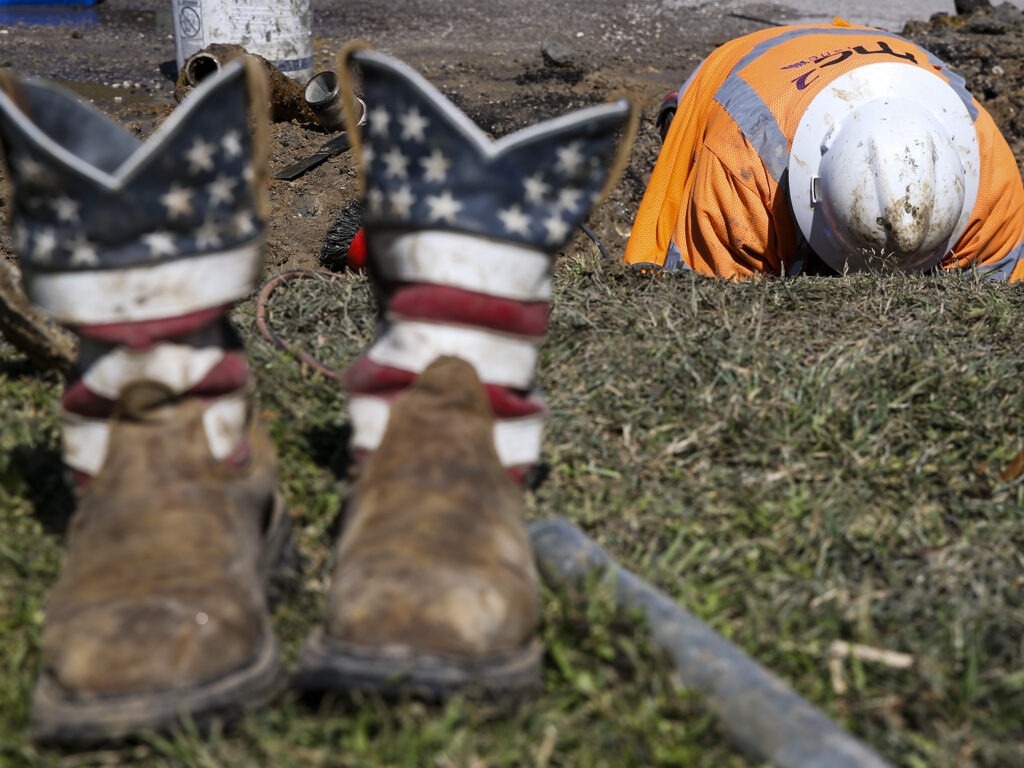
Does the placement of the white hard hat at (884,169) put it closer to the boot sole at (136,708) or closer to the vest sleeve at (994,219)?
the vest sleeve at (994,219)

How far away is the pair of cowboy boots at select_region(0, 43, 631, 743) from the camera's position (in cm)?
135

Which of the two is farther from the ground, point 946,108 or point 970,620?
point 946,108

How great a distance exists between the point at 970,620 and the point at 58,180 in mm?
1491

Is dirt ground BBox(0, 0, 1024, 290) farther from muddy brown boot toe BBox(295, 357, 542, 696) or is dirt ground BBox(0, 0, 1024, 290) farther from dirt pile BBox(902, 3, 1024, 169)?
muddy brown boot toe BBox(295, 357, 542, 696)

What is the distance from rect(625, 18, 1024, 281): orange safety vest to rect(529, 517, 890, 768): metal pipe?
212 centimetres

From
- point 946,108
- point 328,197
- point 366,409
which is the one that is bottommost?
point 328,197

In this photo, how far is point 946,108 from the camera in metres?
3.62

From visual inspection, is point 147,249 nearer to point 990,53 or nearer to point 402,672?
point 402,672

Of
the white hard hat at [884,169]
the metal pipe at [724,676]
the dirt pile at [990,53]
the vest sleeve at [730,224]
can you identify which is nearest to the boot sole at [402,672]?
the metal pipe at [724,676]

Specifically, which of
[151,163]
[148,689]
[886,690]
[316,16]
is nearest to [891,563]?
[886,690]

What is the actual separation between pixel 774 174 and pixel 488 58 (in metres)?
5.03

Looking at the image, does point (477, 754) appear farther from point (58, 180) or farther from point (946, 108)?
point (946, 108)

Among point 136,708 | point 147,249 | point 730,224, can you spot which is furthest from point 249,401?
point 730,224

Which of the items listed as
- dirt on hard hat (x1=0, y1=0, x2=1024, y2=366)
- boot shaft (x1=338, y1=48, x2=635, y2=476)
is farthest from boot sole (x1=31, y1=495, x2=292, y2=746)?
dirt on hard hat (x1=0, y1=0, x2=1024, y2=366)
